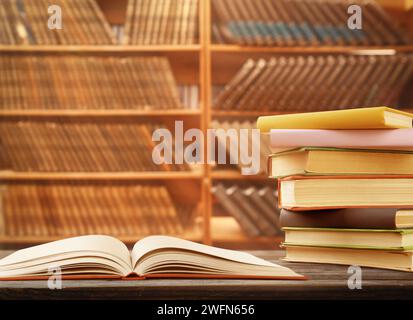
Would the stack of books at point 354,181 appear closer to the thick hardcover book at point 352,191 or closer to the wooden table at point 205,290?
the thick hardcover book at point 352,191

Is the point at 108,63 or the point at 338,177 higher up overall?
the point at 108,63

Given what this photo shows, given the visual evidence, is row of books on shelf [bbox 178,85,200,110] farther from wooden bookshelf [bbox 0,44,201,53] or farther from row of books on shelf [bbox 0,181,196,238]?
row of books on shelf [bbox 0,181,196,238]

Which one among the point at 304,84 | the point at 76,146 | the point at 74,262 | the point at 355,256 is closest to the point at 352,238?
the point at 355,256

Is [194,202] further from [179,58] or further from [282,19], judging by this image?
[282,19]

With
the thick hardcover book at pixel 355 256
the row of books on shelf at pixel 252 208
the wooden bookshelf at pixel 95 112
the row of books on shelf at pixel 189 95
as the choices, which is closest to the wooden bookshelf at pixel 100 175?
the row of books on shelf at pixel 252 208

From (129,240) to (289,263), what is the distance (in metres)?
1.77

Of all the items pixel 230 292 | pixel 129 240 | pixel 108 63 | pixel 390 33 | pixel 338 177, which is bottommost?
pixel 230 292

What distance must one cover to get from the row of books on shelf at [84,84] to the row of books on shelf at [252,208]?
1.56 ft

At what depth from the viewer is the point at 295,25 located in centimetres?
258

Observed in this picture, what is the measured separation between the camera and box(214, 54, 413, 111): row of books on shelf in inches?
100

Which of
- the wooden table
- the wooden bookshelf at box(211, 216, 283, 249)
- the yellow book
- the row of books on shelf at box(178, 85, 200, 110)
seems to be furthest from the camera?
the row of books on shelf at box(178, 85, 200, 110)

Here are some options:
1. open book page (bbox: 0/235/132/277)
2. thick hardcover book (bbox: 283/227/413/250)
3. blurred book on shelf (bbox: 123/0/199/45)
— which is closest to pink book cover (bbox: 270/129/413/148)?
thick hardcover book (bbox: 283/227/413/250)

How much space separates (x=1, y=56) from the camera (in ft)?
8.35

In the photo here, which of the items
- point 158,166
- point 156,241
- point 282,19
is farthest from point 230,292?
point 282,19
